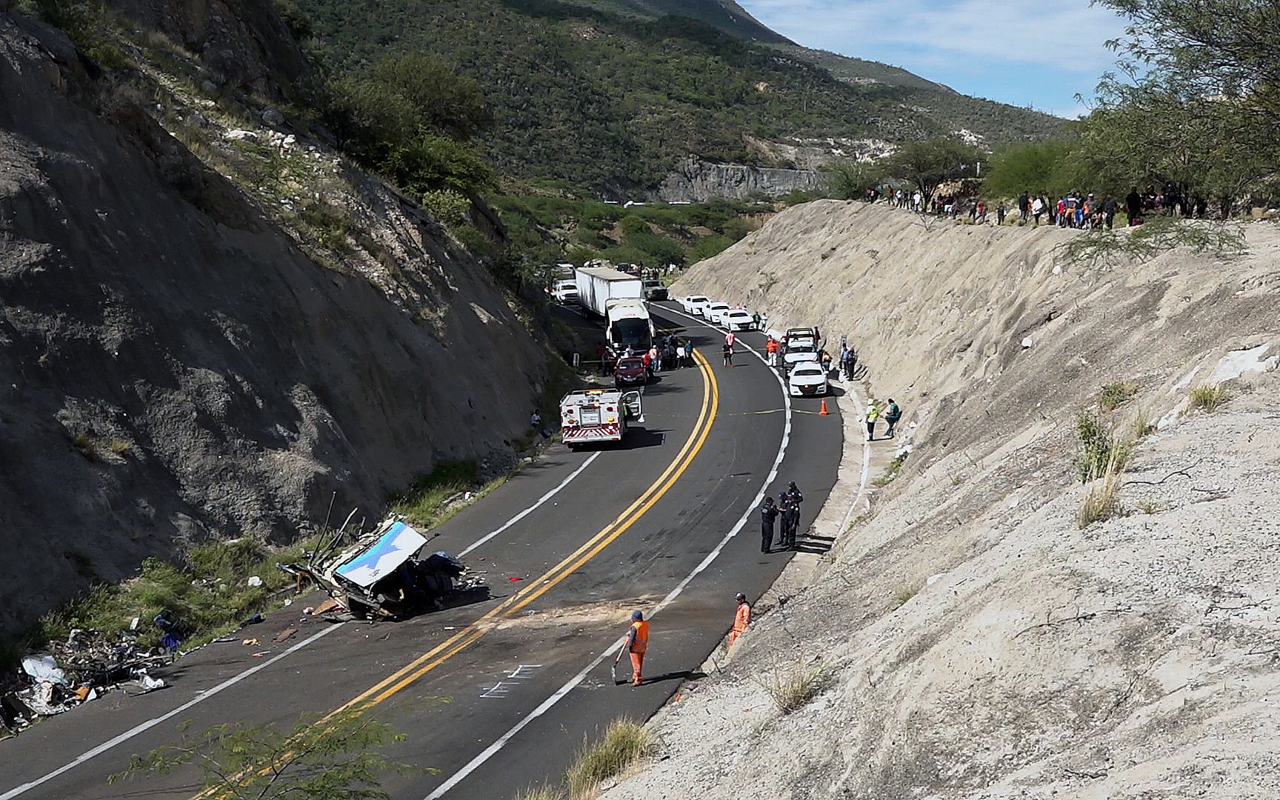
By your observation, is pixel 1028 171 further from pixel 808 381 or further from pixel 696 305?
pixel 808 381

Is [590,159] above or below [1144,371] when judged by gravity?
above

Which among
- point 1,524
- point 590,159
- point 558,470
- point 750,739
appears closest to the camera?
point 750,739

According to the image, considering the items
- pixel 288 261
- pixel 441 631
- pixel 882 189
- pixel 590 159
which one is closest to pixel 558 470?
pixel 288 261

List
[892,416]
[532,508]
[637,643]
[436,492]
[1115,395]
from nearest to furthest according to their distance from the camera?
1. [637,643]
2. [1115,395]
3. [532,508]
4. [436,492]
5. [892,416]

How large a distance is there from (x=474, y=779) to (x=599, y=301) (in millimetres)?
45317

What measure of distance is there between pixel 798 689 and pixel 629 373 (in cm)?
3435

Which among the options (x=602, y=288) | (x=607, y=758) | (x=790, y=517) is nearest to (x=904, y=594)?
(x=607, y=758)

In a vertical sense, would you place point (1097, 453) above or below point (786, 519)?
above

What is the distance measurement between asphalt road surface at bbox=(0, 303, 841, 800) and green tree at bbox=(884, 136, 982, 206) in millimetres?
45607

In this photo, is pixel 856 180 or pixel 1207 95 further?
pixel 856 180

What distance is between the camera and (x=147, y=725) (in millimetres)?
16109

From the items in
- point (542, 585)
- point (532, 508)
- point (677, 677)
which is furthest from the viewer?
point (532, 508)

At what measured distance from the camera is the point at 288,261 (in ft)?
97.9

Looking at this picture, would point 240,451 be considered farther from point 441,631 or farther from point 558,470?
point 558,470
